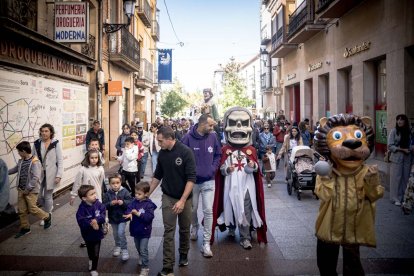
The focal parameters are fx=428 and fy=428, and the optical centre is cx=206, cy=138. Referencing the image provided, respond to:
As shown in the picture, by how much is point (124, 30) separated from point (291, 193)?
38.3 feet

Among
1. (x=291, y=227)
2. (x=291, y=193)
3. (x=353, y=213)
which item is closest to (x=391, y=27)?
(x=291, y=193)

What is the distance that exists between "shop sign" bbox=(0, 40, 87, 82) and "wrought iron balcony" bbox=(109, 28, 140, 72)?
179 inches

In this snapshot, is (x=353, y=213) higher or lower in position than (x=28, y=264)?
higher

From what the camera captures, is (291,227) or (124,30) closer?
(291,227)

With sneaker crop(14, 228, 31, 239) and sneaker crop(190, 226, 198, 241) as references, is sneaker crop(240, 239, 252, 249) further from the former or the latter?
sneaker crop(14, 228, 31, 239)

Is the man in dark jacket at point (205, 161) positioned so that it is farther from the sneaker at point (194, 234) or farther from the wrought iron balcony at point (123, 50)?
the wrought iron balcony at point (123, 50)

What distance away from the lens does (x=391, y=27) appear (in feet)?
35.8

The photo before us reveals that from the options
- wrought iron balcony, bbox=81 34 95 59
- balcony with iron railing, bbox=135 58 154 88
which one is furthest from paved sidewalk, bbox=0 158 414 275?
balcony with iron railing, bbox=135 58 154 88

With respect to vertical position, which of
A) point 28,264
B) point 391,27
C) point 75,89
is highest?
point 391,27

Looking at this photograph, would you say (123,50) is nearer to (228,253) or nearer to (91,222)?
(228,253)

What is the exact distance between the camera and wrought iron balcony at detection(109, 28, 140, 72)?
57.8 feet

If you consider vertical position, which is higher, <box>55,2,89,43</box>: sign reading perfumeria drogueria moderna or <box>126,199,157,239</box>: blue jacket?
<box>55,2,89,43</box>: sign reading perfumeria drogueria moderna

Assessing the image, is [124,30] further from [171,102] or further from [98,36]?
[171,102]

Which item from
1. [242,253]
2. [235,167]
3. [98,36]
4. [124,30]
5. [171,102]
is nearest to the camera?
[242,253]
